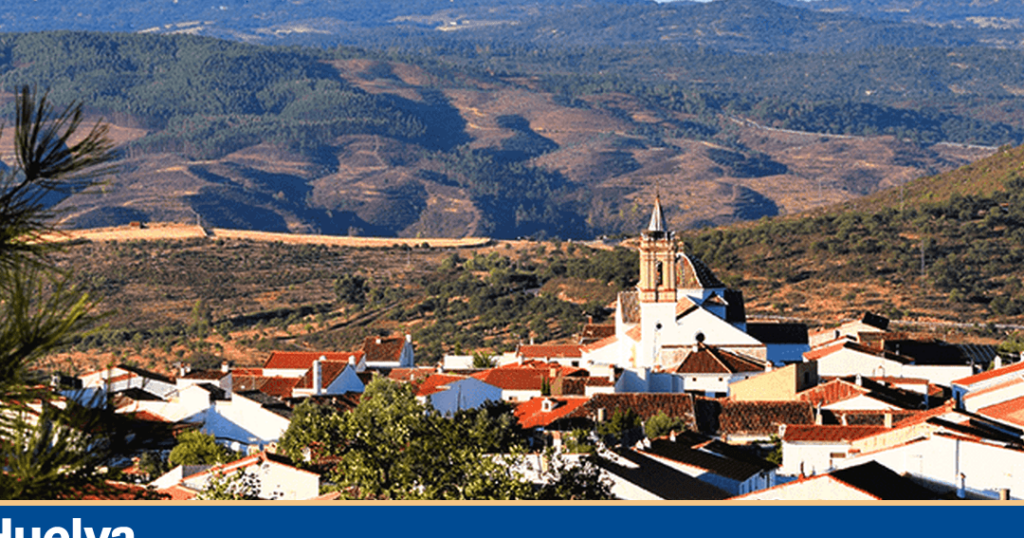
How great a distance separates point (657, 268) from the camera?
62031 millimetres

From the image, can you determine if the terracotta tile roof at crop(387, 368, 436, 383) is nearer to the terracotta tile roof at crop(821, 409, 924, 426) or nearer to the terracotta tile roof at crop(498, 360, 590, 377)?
the terracotta tile roof at crop(498, 360, 590, 377)

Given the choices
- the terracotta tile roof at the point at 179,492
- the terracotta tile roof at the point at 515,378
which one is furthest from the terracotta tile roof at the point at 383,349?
the terracotta tile roof at the point at 179,492

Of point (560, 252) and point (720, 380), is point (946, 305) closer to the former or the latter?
point (720, 380)

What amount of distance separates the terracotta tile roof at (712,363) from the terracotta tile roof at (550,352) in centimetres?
1019

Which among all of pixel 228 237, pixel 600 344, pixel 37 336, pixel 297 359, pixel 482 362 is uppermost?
pixel 37 336

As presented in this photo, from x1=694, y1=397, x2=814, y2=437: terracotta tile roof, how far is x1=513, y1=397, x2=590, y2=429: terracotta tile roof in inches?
149

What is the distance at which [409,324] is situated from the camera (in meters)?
98.5

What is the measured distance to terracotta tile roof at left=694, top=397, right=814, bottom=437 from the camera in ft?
157

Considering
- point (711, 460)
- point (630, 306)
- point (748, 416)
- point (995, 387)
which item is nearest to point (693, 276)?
point (630, 306)

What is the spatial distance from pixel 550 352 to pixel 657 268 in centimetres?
967

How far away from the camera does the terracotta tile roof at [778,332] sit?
208 feet

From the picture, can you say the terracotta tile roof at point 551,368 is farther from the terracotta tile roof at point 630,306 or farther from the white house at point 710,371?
the terracotta tile roof at point 630,306

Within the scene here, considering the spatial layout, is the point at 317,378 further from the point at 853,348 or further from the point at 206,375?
the point at 853,348

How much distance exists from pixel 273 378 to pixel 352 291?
48881 millimetres
